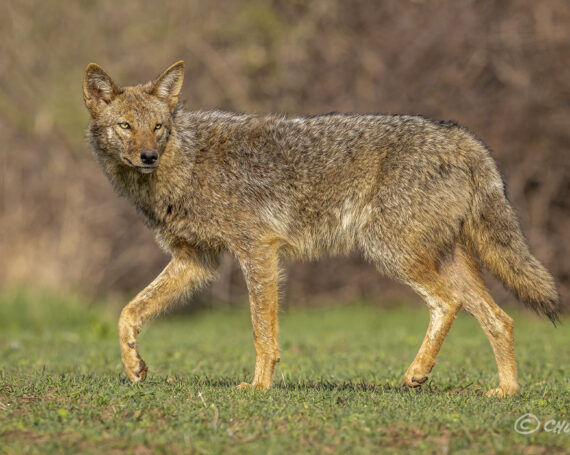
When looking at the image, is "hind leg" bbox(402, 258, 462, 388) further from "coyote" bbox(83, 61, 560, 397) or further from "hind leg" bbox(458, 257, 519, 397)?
"hind leg" bbox(458, 257, 519, 397)

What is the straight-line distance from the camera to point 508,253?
7.09 m

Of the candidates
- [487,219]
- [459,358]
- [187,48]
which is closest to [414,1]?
[187,48]

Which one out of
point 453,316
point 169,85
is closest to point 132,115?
point 169,85

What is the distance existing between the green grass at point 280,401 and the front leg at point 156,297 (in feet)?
0.75

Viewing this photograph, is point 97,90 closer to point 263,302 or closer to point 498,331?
point 263,302

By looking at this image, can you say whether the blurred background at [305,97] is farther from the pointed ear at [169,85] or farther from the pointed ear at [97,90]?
the pointed ear at [169,85]

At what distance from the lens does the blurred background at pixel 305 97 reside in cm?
1545

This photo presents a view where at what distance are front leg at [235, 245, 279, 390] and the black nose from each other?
115 cm

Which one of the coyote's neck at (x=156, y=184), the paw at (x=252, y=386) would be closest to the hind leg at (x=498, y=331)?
the paw at (x=252, y=386)

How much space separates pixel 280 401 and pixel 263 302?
1405 millimetres

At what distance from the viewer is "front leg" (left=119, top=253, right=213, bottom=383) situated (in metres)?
6.95

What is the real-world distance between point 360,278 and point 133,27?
8030mm

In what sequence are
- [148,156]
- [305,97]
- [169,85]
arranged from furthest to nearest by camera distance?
[305,97] < [169,85] < [148,156]

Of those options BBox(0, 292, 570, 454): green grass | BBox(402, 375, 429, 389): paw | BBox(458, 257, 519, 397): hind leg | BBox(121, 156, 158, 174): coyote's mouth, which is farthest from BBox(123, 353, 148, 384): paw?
BBox(458, 257, 519, 397): hind leg
